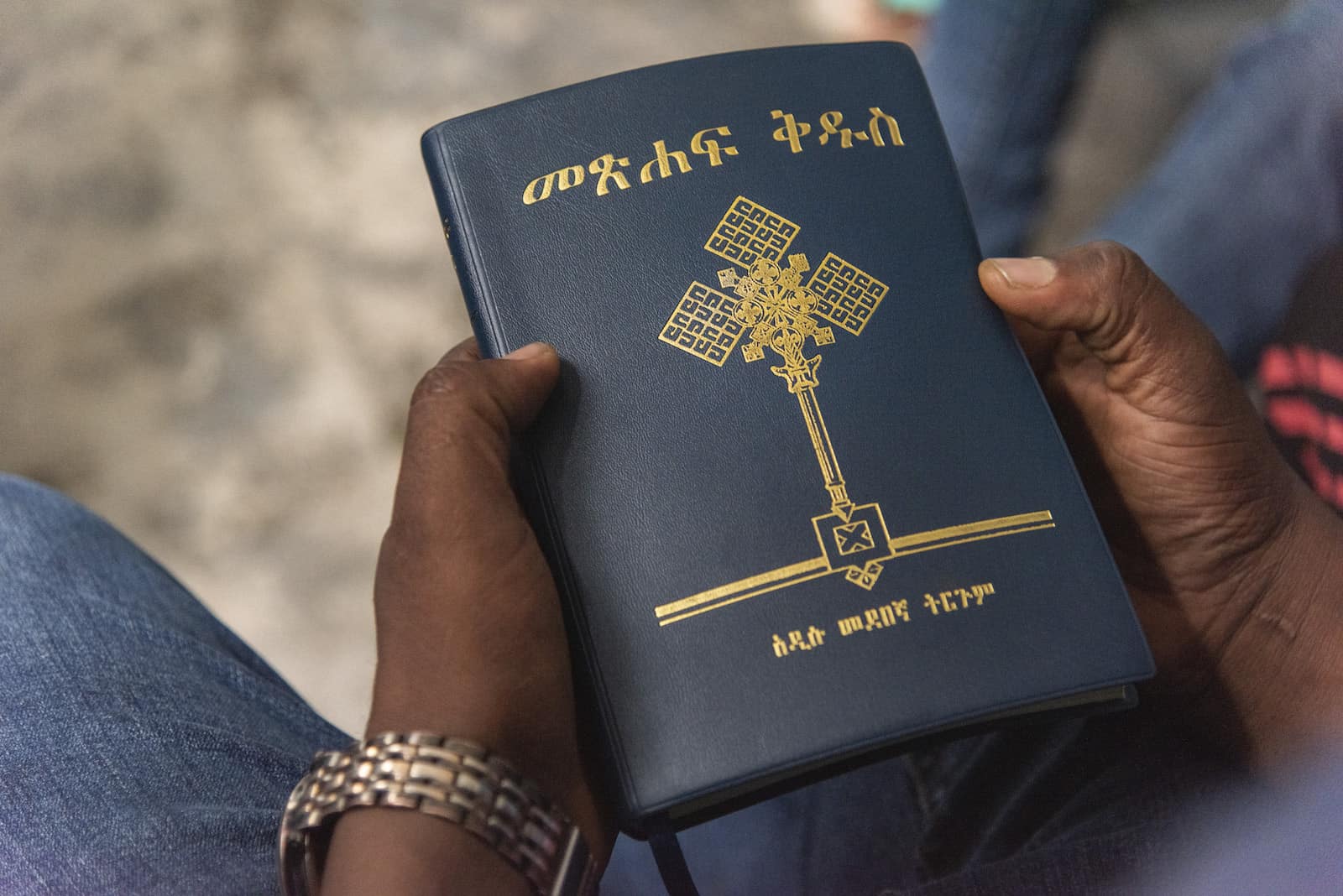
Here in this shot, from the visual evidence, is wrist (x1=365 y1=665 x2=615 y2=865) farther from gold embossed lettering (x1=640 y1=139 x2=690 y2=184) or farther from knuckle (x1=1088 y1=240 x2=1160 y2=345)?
knuckle (x1=1088 y1=240 x2=1160 y2=345)

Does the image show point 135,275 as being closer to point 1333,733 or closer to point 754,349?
point 754,349

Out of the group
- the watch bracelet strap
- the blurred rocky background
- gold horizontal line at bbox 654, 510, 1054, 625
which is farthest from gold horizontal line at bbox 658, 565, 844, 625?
the blurred rocky background

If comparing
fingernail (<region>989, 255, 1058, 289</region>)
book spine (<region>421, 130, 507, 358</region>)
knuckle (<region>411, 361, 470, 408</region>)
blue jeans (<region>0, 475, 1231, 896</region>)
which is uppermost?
book spine (<region>421, 130, 507, 358</region>)

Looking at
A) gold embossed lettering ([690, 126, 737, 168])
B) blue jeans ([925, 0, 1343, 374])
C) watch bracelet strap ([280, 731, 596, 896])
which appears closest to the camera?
watch bracelet strap ([280, 731, 596, 896])

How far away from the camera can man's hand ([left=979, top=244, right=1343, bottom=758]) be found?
0.67 meters

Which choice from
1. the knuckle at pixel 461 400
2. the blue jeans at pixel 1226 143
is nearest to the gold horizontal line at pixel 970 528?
the knuckle at pixel 461 400

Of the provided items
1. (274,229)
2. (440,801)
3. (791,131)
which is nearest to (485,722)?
(440,801)

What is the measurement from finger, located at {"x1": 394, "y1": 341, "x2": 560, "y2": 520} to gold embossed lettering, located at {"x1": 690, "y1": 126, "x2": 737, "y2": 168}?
16 cm

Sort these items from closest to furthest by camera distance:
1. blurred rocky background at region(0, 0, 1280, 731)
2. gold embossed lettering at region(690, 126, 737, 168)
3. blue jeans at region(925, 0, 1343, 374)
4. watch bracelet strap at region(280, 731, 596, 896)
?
watch bracelet strap at region(280, 731, 596, 896), gold embossed lettering at region(690, 126, 737, 168), blue jeans at region(925, 0, 1343, 374), blurred rocky background at region(0, 0, 1280, 731)

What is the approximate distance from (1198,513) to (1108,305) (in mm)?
167

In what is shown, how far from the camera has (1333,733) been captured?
A: 0.67 metres

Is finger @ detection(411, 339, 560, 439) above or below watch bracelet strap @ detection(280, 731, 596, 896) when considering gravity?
above

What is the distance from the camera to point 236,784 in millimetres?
656

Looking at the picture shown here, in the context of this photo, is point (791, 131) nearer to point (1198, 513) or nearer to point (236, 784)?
point (1198, 513)
